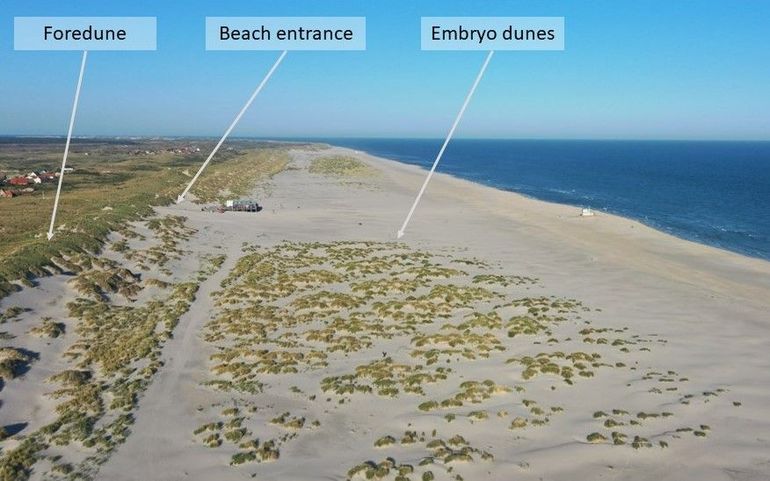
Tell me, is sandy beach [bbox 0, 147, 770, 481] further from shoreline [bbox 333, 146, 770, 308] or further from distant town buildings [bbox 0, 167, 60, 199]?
distant town buildings [bbox 0, 167, 60, 199]

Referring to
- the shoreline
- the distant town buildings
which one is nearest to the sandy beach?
the shoreline

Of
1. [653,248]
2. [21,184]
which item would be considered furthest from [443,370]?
[21,184]

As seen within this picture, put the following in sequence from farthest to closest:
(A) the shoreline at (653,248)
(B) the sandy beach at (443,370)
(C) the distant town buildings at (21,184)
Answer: (C) the distant town buildings at (21,184) → (A) the shoreline at (653,248) → (B) the sandy beach at (443,370)

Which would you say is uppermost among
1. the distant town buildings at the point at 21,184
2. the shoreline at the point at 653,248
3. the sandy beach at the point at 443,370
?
the distant town buildings at the point at 21,184

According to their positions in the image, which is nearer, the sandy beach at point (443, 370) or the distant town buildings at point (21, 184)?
the sandy beach at point (443, 370)

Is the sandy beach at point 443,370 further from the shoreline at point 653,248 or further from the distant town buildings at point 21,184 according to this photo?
the distant town buildings at point 21,184

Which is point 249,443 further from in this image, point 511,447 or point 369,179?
point 369,179

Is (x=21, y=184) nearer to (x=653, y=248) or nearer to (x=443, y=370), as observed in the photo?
(x=443, y=370)

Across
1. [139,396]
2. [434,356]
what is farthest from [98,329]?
→ [434,356]

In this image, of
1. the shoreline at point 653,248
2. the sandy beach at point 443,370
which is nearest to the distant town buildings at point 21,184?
the sandy beach at point 443,370
